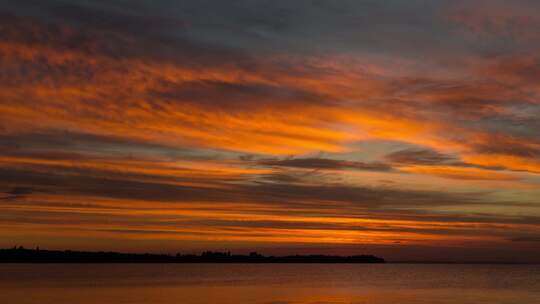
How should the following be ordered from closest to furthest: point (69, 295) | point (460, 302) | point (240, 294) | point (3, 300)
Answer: point (3, 300) → point (460, 302) → point (69, 295) → point (240, 294)

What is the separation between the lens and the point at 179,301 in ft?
193

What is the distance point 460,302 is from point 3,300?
1651 inches

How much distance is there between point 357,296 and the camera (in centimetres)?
6688

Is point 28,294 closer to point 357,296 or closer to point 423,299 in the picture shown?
point 357,296

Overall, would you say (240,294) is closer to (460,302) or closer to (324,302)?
(324,302)

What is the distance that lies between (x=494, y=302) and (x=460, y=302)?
419 centimetres

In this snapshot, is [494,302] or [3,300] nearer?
[3,300]

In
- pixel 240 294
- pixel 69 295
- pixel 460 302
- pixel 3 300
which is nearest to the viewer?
pixel 3 300

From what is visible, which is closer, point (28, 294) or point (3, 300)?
point (3, 300)

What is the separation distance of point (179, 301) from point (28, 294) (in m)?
16.4

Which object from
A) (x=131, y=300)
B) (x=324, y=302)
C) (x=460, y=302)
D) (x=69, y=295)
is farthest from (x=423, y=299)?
(x=69, y=295)

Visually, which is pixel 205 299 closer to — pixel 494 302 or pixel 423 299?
pixel 423 299

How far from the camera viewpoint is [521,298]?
2628 inches

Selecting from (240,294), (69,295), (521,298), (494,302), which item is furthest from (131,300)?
(521,298)
